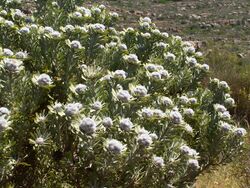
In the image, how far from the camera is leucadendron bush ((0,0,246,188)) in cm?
270

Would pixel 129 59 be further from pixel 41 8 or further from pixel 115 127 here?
pixel 41 8

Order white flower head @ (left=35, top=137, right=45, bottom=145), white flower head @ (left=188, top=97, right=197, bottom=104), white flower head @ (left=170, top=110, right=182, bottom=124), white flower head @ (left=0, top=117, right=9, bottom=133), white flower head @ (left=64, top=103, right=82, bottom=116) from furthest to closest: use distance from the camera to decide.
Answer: white flower head @ (left=188, top=97, right=197, bottom=104)
white flower head @ (left=170, top=110, right=182, bottom=124)
white flower head @ (left=35, top=137, right=45, bottom=145)
white flower head @ (left=64, top=103, right=82, bottom=116)
white flower head @ (left=0, top=117, right=9, bottom=133)

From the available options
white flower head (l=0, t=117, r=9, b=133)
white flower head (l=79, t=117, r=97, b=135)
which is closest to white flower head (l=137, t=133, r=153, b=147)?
white flower head (l=79, t=117, r=97, b=135)

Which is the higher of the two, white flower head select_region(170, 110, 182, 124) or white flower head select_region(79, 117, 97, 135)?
white flower head select_region(79, 117, 97, 135)

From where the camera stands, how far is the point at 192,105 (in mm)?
3623

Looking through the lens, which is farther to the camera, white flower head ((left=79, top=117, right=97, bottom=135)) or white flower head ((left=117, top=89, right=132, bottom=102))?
white flower head ((left=117, top=89, right=132, bottom=102))

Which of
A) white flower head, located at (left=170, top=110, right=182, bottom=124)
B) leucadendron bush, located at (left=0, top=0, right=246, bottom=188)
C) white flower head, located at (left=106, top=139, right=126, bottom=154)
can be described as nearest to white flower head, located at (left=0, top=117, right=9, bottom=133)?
leucadendron bush, located at (left=0, top=0, right=246, bottom=188)

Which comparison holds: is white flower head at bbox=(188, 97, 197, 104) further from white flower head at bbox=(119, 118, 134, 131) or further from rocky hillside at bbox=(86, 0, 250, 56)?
rocky hillside at bbox=(86, 0, 250, 56)

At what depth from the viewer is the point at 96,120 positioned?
2754 millimetres

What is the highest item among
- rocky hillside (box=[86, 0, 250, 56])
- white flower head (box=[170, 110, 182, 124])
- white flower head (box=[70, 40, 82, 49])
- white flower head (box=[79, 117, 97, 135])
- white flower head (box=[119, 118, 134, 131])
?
white flower head (box=[70, 40, 82, 49])

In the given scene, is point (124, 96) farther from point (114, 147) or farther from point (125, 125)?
point (114, 147)

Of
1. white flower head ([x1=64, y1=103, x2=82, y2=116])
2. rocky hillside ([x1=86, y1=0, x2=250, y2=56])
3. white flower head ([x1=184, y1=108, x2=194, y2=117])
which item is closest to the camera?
white flower head ([x1=64, y1=103, x2=82, y2=116])

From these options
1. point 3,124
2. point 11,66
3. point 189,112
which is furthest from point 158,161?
Result: point 11,66

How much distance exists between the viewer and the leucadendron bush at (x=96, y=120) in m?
2.70
